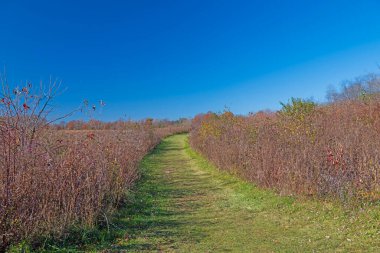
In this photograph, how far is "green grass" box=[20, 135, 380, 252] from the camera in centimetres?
662

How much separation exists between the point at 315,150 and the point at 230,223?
383 cm

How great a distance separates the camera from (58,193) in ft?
23.7

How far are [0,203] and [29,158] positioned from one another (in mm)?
1079

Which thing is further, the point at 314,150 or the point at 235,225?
the point at 314,150

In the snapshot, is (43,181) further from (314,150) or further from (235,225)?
(314,150)

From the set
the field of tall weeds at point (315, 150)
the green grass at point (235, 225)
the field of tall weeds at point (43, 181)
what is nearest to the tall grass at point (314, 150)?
the field of tall weeds at point (315, 150)

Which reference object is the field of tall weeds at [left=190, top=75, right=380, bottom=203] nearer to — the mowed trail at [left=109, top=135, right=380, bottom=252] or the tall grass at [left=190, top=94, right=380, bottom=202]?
the tall grass at [left=190, top=94, right=380, bottom=202]

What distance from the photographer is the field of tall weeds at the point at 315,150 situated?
8.98m

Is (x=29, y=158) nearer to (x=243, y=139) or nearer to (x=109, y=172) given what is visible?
(x=109, y=172)

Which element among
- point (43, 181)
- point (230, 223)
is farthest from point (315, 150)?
point (43, 181)

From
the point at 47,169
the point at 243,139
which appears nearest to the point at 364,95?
the point at 243,139

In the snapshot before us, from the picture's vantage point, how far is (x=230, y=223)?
8.47 metres

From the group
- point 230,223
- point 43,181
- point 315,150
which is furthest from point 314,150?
point 43,181

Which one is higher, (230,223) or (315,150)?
(315,150)
